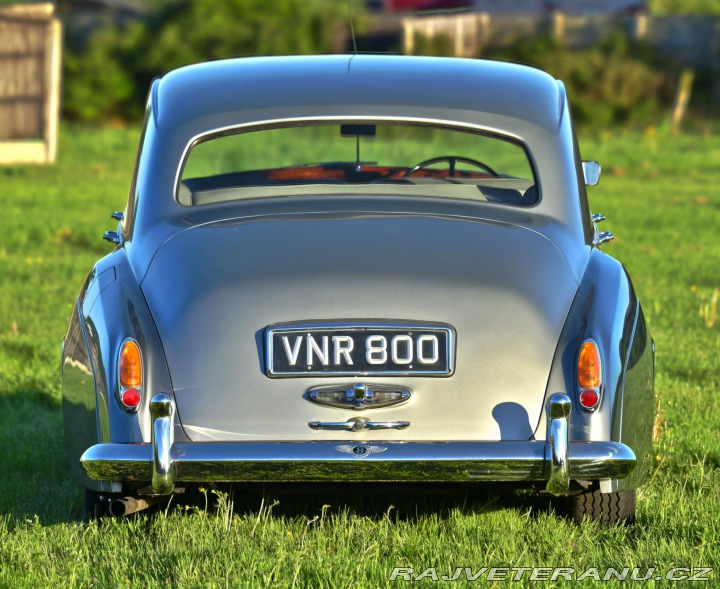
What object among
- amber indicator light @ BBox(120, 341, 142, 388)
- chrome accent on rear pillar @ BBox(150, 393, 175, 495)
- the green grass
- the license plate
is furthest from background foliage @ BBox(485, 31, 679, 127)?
chrome accent on rear pillar @ BBox(150, 393, 175, 495)

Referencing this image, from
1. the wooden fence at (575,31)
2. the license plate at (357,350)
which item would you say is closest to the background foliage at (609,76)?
the wooden fence at (575,31)

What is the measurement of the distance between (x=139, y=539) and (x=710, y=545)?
1898 millimetres

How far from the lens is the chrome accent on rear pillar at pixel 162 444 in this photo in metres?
3.85

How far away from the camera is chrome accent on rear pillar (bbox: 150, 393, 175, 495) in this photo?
385 cm

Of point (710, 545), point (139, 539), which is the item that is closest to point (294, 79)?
point (139, 539)

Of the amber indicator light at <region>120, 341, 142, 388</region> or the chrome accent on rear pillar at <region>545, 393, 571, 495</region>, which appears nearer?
the chrome accent on rear pillar at <region>545, 393, 571, 495</region>

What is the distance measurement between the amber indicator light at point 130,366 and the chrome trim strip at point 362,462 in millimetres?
203

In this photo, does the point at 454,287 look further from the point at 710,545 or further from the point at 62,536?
the point at 62,536

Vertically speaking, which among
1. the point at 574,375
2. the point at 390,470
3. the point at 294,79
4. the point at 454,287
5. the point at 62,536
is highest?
the point at 294,79

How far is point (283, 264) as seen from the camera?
13.6ft

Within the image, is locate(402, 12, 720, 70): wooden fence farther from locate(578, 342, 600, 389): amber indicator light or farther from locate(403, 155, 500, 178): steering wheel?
locate(578, 342, 600, 389): amber indicator light

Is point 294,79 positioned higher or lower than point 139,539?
higher

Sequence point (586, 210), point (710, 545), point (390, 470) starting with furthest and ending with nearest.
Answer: point (586, 210) < point (710, 545) < point (390, 470)

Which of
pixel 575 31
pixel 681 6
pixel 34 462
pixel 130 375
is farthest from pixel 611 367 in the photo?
pixel 681 6
